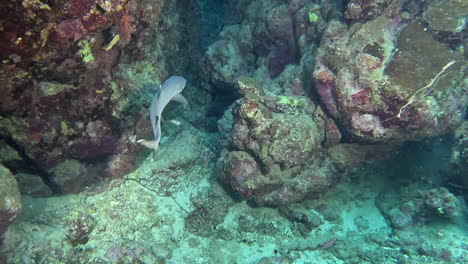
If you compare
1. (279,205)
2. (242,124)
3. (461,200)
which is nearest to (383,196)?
(461,200)

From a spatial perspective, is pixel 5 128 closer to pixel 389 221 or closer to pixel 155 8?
pixel 155 8

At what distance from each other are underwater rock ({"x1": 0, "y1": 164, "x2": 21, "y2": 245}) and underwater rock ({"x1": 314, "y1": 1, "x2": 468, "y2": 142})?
5.34 m

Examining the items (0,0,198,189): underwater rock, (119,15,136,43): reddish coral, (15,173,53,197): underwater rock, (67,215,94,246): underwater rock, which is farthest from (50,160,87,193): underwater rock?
(119,15,136,43): reddish coral

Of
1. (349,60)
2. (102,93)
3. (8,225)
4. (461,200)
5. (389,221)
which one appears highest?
(349,60)

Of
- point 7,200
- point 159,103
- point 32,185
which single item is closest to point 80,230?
point 7,200

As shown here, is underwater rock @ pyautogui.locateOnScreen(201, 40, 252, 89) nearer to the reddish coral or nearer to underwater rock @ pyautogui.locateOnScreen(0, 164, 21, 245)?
the reddish coral

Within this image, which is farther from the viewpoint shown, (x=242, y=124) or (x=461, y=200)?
(x=461, y=200)

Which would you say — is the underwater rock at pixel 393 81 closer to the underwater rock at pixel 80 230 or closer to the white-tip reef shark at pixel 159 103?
the white-tip reef shark at pixel 159 103

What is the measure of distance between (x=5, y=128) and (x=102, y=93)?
4.73 ft

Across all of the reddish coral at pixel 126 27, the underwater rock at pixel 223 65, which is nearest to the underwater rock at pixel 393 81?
the underwater rock at pixel 223 65

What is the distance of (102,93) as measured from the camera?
461 cm

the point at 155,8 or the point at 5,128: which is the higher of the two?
the point at 155,8

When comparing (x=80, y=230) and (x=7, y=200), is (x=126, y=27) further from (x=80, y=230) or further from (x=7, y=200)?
(x=80, y=230)

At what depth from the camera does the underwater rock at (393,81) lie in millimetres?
4926
